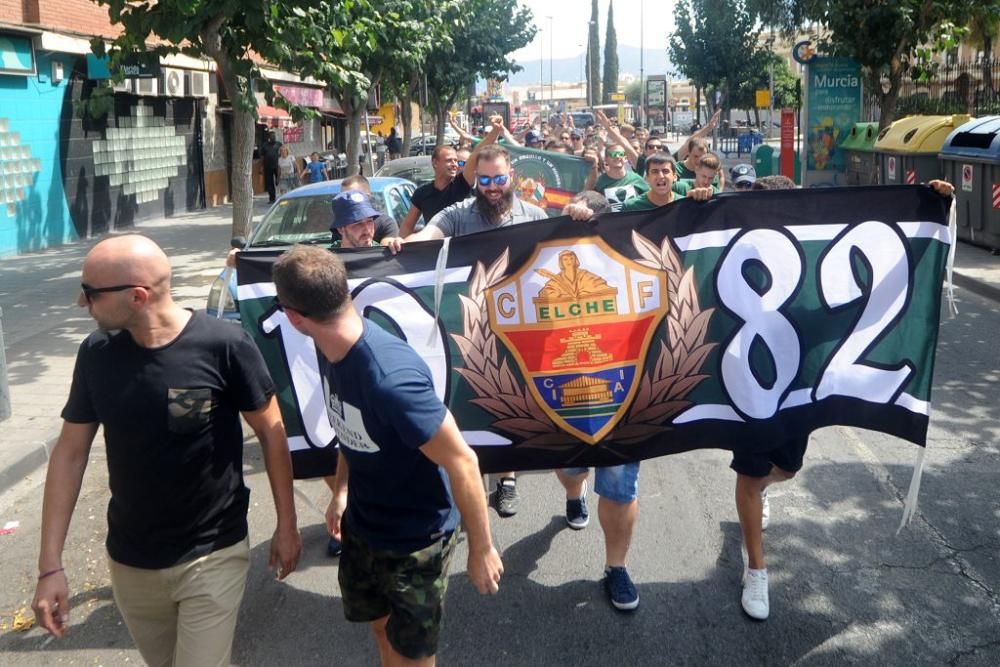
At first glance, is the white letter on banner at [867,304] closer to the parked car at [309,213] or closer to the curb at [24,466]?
the curb at [24,466]

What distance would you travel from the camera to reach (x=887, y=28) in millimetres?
18516

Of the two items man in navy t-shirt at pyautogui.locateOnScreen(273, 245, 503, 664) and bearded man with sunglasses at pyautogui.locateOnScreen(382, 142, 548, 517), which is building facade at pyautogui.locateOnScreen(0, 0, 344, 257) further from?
man in navy t-shirt at pyautogui.locateOnScreen(273, 245, 503, 664)

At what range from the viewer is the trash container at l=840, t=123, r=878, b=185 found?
62.1 ft

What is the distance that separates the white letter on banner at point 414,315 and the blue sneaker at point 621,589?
110 centimetres

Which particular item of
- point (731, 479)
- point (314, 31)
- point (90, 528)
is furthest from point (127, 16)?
point (731, 479)

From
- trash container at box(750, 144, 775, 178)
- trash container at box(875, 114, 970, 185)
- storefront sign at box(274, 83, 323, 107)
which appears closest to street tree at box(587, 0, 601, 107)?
storefront sign at box(274, 83, 323, 107)

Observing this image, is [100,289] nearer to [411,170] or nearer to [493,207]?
[493,207]

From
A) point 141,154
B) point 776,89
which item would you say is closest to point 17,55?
point 141,154

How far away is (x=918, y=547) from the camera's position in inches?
188

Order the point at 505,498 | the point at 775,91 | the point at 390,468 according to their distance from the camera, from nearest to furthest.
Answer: the point at 390,468
the point at 505,498
the point at 775,91

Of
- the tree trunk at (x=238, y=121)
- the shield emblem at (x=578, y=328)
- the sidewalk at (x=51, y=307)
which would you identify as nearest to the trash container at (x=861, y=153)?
the sidewalk at (x=51, y=307)

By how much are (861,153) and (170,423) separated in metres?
19.2

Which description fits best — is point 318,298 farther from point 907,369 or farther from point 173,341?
point 907,369

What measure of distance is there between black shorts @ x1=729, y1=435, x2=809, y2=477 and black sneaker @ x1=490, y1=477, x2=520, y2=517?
1521 millimetres
